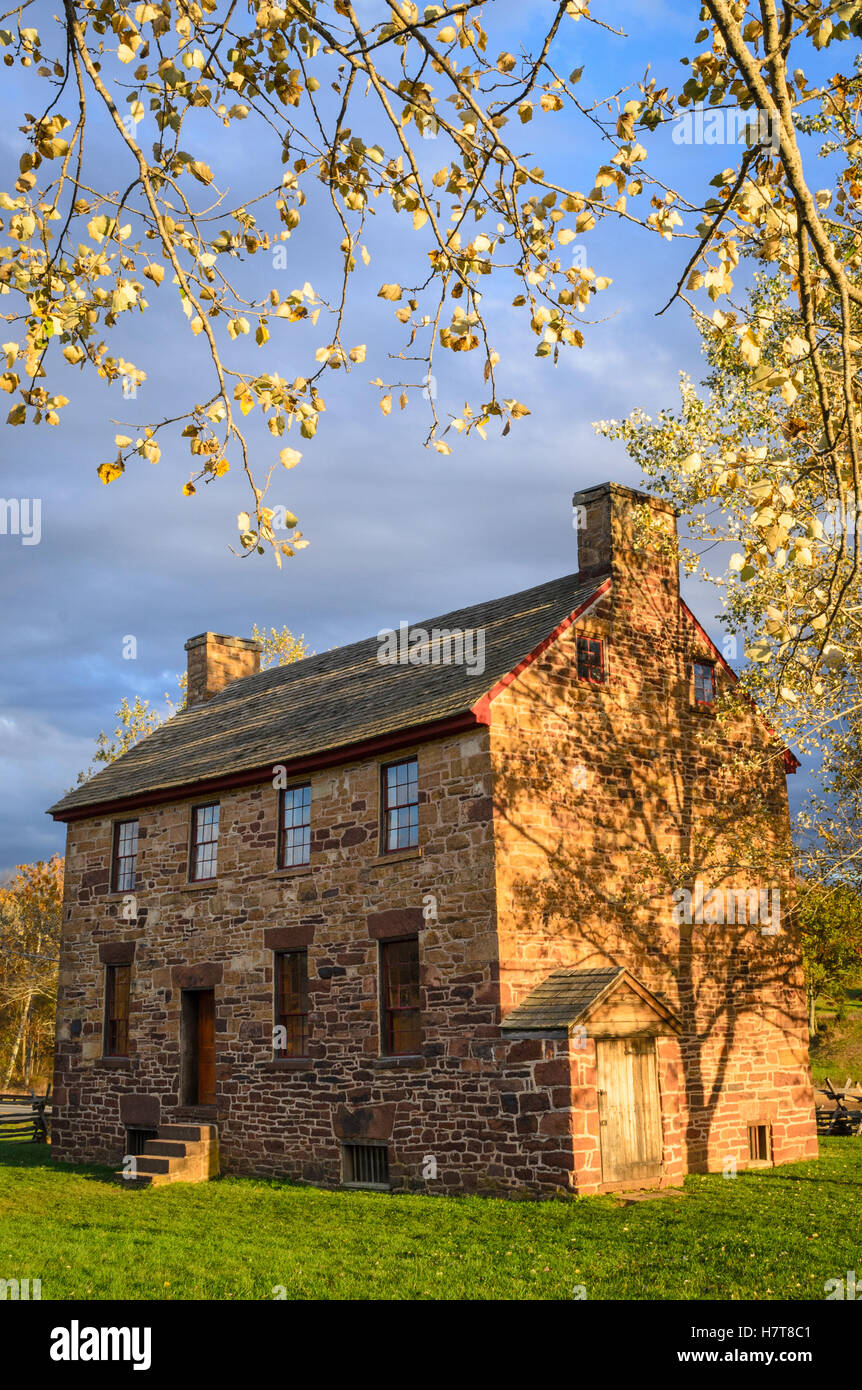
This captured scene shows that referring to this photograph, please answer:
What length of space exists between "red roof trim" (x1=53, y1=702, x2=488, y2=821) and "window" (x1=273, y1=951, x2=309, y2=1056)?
9.54 ft

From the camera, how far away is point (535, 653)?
17031 millimetres

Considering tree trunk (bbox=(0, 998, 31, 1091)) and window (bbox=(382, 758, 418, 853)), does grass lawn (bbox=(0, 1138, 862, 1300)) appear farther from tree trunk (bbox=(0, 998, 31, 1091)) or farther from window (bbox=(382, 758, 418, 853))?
tree trunk (bbox=(0, 998, 31, 1091))

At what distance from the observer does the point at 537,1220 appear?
42.2 ft

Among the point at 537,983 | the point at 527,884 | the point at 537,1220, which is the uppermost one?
the point at 527,884

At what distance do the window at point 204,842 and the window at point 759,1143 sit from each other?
31.9 feet

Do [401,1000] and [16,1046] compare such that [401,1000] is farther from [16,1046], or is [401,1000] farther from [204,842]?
[16,1046]

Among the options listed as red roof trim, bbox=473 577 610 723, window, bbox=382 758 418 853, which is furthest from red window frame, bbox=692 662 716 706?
window, bbox=382 758 418 853

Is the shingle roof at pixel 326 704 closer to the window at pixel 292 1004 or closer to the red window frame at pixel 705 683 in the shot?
the red window frame at pixel 705 683

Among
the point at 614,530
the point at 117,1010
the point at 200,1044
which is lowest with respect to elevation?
the point at 200,1044

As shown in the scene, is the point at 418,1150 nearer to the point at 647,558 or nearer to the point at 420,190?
the point at 647,558

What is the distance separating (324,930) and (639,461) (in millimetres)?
8413

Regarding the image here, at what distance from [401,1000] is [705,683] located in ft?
24.2

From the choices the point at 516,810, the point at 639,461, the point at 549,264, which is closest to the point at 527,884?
the point at 516,810

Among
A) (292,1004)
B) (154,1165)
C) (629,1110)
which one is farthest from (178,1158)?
(629,1110)
